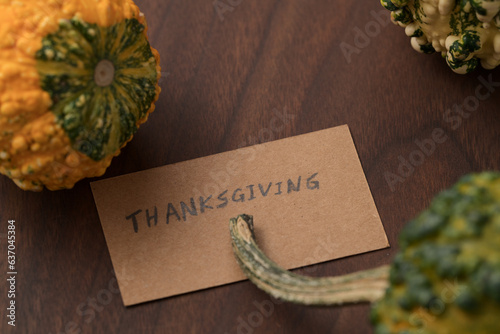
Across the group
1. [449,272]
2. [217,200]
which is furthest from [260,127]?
[449,272]

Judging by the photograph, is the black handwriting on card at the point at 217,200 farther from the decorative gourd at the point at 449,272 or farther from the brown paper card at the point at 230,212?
the decorative gourd at the point at 449,272

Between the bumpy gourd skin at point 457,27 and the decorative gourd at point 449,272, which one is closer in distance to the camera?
the decorative gourd at point 449,272

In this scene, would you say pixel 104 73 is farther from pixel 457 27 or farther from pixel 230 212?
pixel 457 27

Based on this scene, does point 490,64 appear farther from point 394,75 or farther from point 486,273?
point 486,273

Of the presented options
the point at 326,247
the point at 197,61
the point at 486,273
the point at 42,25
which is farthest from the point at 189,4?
the point at 486,273

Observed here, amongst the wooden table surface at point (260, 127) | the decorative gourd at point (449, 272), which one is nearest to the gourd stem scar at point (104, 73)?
the wooden table surface at point (260, 127)

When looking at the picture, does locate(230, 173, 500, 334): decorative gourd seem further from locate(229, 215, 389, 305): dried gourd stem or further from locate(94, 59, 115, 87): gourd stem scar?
locate(94, 59, 115, 87): gourd stem scar

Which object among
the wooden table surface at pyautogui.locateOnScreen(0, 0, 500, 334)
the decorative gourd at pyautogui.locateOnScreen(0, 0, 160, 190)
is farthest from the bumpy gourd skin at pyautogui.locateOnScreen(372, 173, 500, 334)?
the decorative gourd at pyautogui.locateOnScreen(0, 0, 160, 190)
